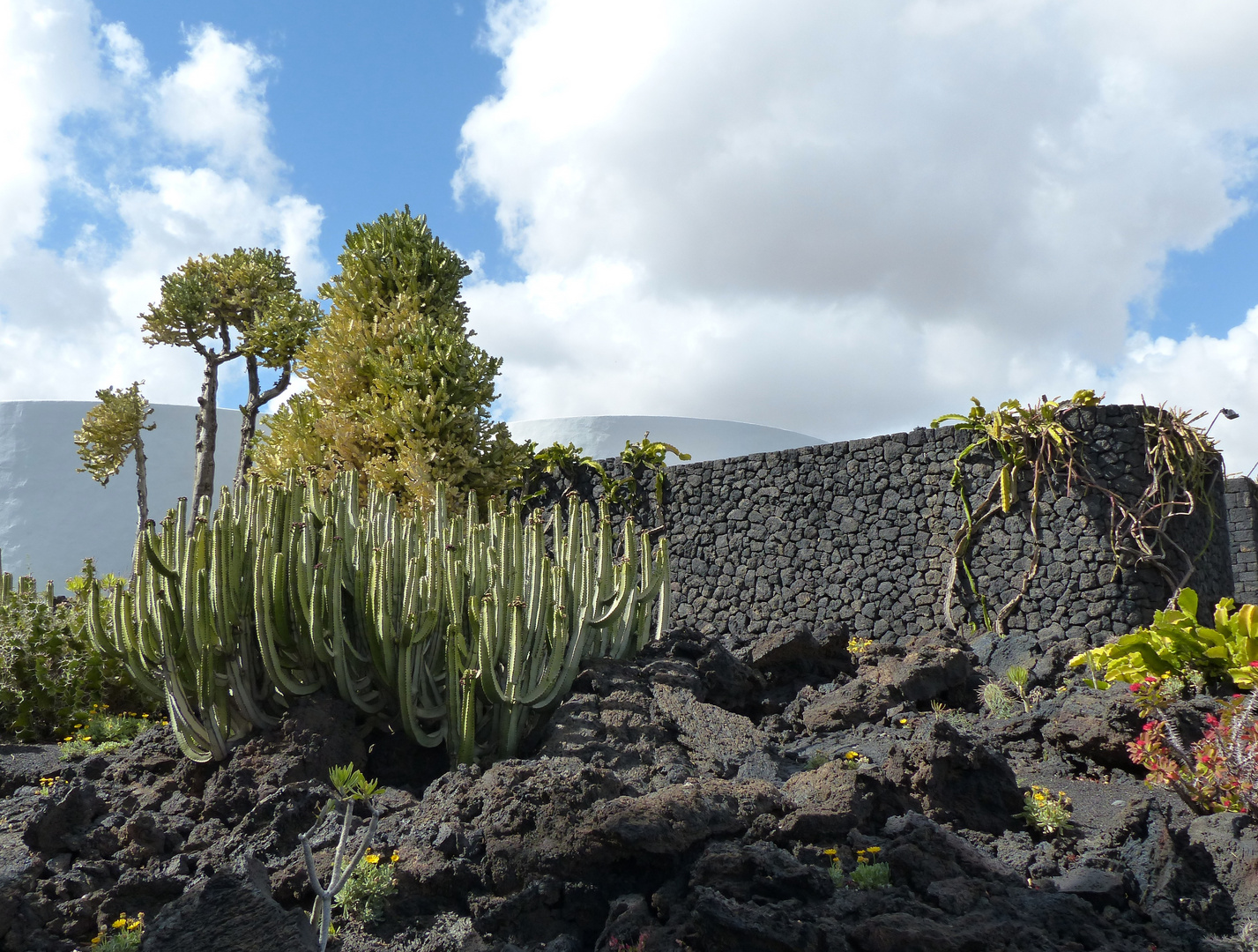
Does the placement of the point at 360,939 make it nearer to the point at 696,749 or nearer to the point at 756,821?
the point at 756,821

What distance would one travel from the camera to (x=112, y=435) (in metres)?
15.8

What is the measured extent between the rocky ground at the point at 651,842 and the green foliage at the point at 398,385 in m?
4.04

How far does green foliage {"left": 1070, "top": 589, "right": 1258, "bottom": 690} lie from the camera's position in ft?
15.4

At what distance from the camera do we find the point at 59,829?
332 centimetres

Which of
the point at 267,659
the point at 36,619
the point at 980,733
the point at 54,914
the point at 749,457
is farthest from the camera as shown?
the point at 749,457

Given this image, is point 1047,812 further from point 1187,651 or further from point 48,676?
point 48,676

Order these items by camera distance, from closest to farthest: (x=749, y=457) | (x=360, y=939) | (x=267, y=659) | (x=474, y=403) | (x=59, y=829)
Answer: (x=360, y=939) < (x=59, y=829) < (x=267, y=659) < (x=474, y=403) < (x=749, y=457)

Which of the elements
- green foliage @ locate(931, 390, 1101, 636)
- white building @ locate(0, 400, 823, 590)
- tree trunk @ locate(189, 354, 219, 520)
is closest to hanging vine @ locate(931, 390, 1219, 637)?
green foliage @ locate(931, 390, 1101, 636)

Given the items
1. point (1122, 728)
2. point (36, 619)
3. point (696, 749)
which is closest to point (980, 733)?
point (1122, 728)

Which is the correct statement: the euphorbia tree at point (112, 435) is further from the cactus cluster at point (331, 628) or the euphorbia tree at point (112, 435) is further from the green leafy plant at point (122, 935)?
the green leafy plant at point (122, 935)

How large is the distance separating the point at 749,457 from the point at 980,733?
5.53 metres

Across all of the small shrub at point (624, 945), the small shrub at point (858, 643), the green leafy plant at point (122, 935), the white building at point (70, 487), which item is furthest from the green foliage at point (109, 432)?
the small shrub at point (624, 945)

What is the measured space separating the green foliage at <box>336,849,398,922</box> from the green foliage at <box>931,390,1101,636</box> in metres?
6.67

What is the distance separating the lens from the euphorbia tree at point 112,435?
1567 cm
